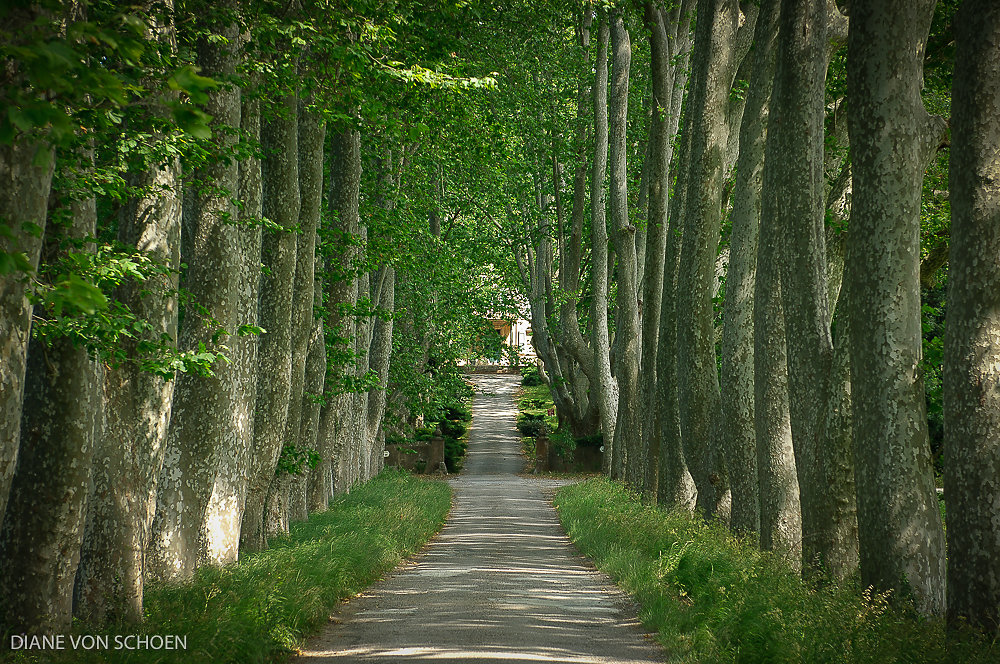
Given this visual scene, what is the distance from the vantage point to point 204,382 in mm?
9273

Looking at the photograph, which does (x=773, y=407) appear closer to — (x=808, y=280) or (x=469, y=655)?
(x=808, y=280)

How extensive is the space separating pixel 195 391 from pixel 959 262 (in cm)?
695

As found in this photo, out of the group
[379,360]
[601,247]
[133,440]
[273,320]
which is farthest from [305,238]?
[601,247]

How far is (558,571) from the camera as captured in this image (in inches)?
483

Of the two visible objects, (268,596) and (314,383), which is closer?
(268,596)

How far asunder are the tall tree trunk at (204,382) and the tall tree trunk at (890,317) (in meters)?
Answer: 5.76

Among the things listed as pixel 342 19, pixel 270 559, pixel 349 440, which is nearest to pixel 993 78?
pixel 342 19

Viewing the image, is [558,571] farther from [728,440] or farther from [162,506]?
[162,506]

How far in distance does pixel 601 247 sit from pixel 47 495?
61.1 ft

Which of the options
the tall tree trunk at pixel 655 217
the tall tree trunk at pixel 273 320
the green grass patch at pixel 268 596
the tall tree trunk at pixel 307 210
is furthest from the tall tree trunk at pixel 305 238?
the tall tree trunk at pixel 655 217

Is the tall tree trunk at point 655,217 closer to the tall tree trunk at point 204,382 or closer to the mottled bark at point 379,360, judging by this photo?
the mottled bark at point 379,360

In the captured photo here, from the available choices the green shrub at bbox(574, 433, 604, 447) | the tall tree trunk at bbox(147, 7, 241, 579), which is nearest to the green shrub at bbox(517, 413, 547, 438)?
the green shrub at bbox(574, 433, 604, 447)

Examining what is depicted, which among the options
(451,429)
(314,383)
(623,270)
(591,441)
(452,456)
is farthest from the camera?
(451,429)

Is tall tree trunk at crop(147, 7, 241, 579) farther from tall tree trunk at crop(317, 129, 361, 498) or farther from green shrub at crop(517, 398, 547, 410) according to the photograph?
green shrub at crop(517, 398, 547, 410)
